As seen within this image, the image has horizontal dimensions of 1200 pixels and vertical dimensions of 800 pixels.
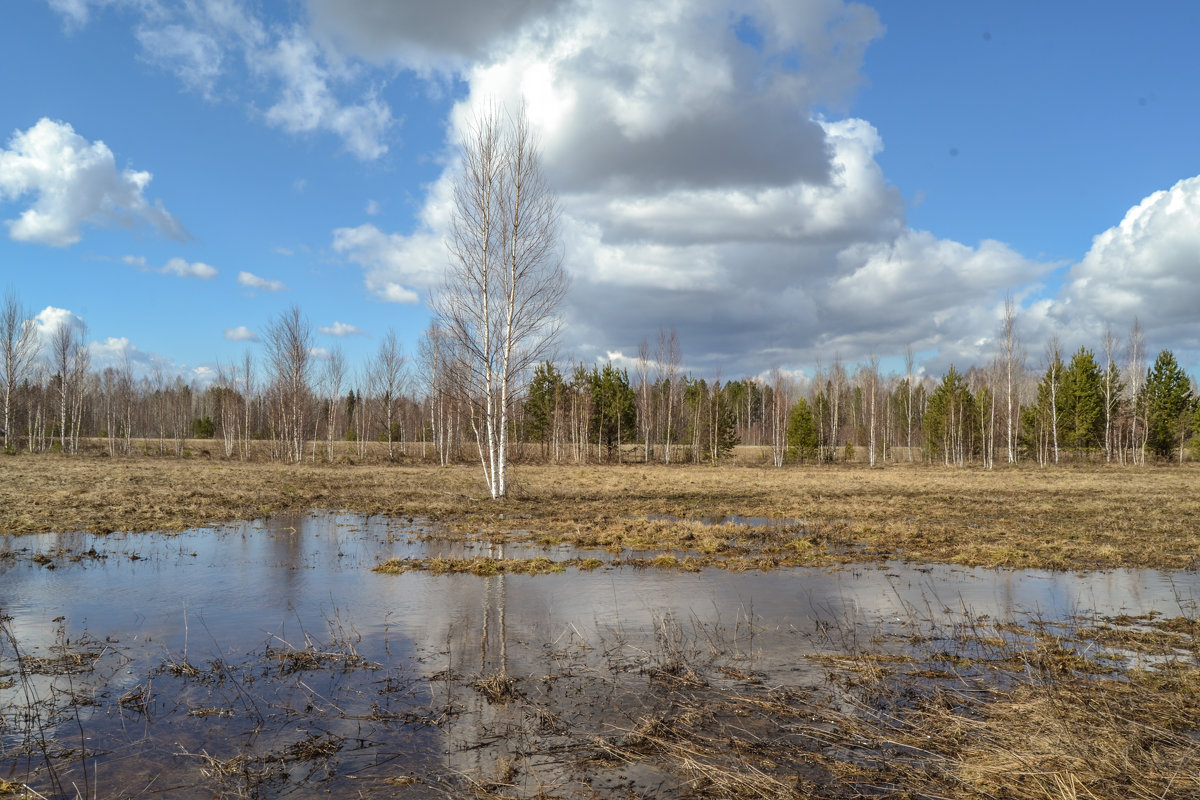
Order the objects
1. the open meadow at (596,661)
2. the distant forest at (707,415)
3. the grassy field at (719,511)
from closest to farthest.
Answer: the open meadow at (596,661) → the grassy field at (719,511) → the distant forest at (707,415)

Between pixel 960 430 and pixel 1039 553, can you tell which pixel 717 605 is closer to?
pixel 1039 553

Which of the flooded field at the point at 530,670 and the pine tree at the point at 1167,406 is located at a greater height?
the pine tree at the point at 1167,406

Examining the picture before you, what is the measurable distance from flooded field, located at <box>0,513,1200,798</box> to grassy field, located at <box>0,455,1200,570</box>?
251 cm

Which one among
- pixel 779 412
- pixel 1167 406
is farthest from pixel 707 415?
pixel 1167 406

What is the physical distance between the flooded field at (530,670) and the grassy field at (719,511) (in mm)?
2509

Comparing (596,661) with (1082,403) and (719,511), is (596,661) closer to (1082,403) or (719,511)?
(719,511)

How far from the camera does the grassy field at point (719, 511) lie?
50.8 ft

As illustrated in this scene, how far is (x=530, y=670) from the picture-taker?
7414 millimetres

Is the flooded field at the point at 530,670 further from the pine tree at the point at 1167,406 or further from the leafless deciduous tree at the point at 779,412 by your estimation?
the pine tree at the point at 1167,406

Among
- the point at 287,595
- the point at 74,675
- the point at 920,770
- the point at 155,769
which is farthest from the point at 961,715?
the point at 287,595

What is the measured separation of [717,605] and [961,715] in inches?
183

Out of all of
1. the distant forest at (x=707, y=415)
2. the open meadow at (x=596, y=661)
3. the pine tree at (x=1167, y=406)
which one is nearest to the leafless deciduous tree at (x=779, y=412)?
the distant forest at (x=707, y=415)

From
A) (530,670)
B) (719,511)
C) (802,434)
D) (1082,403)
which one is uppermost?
(1082,403)

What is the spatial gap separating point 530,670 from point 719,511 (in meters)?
15.7
